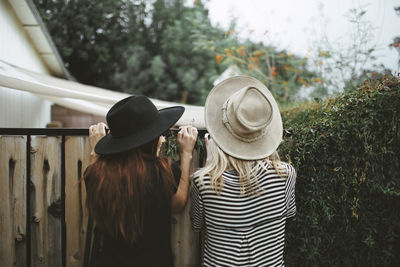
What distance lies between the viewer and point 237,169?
137 cm

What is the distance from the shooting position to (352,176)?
1840mm

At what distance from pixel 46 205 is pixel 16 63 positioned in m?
3.39

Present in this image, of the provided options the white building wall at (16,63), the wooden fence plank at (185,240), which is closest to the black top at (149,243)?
the wooden fence plank at (185,240)

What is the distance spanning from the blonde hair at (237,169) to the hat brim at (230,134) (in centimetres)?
4

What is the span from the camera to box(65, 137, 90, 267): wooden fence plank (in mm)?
1946

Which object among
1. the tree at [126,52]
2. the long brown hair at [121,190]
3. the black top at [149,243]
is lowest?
the black top at [149,243]

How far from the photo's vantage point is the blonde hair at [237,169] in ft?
4.34

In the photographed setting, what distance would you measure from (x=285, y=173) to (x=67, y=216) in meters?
1.65

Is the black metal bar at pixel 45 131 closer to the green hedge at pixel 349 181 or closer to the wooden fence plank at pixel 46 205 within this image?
the wooden fence plank at pixel 46 205

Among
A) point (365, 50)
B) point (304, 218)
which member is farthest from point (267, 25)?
point (304, 218)

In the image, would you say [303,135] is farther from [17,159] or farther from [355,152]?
[17,159]

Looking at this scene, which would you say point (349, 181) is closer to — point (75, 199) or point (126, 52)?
point (75, 199)

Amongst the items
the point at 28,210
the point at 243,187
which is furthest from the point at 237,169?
the point at 28,210

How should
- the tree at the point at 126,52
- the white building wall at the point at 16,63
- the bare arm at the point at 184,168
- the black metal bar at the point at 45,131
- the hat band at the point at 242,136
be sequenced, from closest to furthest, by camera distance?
the hat band at the point at 242,136 < the bare arm at the point at 184,168 < the black metal bar at the point at 45,131 < the white building wall at the point at 16,63 < the tree at the point at 126,52
